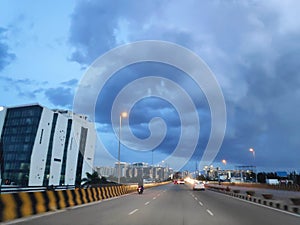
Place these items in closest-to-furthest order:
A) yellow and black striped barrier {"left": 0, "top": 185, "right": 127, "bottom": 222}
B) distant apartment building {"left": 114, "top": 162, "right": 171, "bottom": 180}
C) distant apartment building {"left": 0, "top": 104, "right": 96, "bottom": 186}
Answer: yellow and black striped barrier {"left": 0, "top": 185, "right": 127, "bottom": 222}, distant apartment building {"left": 0, "top": 104, "right": 96, "bottom": 186}, distant apartment building {"left": 114, "top": 162, "right": 171, "bottom": 180}

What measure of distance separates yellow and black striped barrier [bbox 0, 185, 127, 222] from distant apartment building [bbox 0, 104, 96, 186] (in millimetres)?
55881

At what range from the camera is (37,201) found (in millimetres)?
14695

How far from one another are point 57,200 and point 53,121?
2856 inches

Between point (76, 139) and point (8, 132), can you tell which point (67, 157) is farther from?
point (8, 132)

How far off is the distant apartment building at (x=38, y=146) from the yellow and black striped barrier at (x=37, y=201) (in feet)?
183

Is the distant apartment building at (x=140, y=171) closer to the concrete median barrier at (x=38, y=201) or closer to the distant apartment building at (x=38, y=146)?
the distant apartment building at (x=38, y=146)

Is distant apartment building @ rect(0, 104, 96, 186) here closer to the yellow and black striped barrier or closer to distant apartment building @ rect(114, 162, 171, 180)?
distant apartment building @ rect(114, 162, 171, 180)

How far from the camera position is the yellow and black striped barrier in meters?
12.2

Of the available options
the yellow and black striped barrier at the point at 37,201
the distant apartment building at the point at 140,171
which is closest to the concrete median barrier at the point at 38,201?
the yellow and black striped barrier at the point at 37,201

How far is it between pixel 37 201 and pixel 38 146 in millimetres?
68391

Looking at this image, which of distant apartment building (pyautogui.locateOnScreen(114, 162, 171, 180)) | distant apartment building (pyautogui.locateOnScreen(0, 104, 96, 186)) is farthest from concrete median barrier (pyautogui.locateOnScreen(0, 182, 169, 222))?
distant apartment building (pyautogui.locateOnScreen(114, 162, 171, 180))

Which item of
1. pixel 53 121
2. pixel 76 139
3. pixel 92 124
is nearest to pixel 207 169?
pixel 92 124

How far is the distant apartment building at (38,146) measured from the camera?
7556cm

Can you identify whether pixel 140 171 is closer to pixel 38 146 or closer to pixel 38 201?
pixel 38 146
